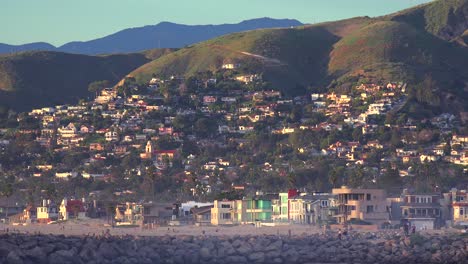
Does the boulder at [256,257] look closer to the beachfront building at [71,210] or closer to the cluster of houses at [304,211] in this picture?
the cluster of houses at [304,211]

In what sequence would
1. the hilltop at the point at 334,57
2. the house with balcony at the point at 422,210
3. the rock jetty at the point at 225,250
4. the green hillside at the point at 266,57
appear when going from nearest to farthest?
the rock jetty at the point at 225,250 → the house with balcony at the point at 422,210 → the hilltop at the point at 334,57 → the green hillside at the point at 266,57

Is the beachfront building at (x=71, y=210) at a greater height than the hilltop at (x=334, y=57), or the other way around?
the hilltop at (x=334, y=57)

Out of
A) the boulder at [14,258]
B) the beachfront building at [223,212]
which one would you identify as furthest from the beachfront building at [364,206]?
the boulder at [14,258]

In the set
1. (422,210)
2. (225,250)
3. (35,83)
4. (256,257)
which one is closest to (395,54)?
(35,83)

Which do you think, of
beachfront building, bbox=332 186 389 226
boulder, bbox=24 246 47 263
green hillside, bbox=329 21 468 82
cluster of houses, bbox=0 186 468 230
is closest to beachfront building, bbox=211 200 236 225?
cluster of houses, bbox=0 186 468 230

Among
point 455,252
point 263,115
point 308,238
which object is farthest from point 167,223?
point 263,115

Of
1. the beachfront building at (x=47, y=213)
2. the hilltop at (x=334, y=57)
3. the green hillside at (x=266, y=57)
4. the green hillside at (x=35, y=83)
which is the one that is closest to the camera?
the beachfront building at (x=47, y=213)

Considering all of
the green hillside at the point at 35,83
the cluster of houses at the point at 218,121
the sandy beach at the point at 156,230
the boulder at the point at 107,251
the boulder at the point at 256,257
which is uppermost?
the green hillside at the point at 35,83

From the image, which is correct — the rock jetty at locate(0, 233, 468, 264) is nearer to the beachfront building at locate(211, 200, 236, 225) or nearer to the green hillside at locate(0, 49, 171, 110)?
the beachfront building at locate(211, 200, 236, 225)
